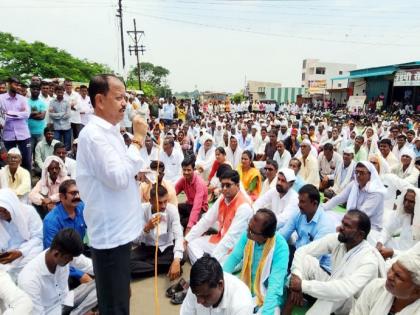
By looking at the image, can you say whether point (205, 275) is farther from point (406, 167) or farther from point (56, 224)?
point (406, 167)

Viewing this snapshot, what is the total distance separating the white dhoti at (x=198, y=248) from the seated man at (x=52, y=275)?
4.48 feet

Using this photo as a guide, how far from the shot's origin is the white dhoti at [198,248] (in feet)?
12.1

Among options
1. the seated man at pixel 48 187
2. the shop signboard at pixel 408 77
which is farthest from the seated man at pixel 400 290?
the shop signboard at pixel 408 77

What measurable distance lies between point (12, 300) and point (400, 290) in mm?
2373

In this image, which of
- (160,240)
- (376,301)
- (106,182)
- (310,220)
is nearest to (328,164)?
(310,220)

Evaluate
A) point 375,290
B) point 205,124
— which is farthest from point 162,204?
point 205,124

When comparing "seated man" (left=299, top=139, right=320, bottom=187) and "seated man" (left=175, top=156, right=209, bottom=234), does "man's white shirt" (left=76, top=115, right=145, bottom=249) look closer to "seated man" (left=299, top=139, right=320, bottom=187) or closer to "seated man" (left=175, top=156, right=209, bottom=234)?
"seated man" (left=175, top=156, right=209, bottom=234)

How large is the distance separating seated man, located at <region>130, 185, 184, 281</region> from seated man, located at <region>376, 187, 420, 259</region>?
80.5 inches

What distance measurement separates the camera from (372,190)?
3.96 metres

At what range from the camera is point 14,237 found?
3014 millimetres

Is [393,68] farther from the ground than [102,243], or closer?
farther from the ground

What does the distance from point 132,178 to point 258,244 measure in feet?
4.76

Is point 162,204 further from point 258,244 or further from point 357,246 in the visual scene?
point 357,246

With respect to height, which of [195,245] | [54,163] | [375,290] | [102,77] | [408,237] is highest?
[102,77]
